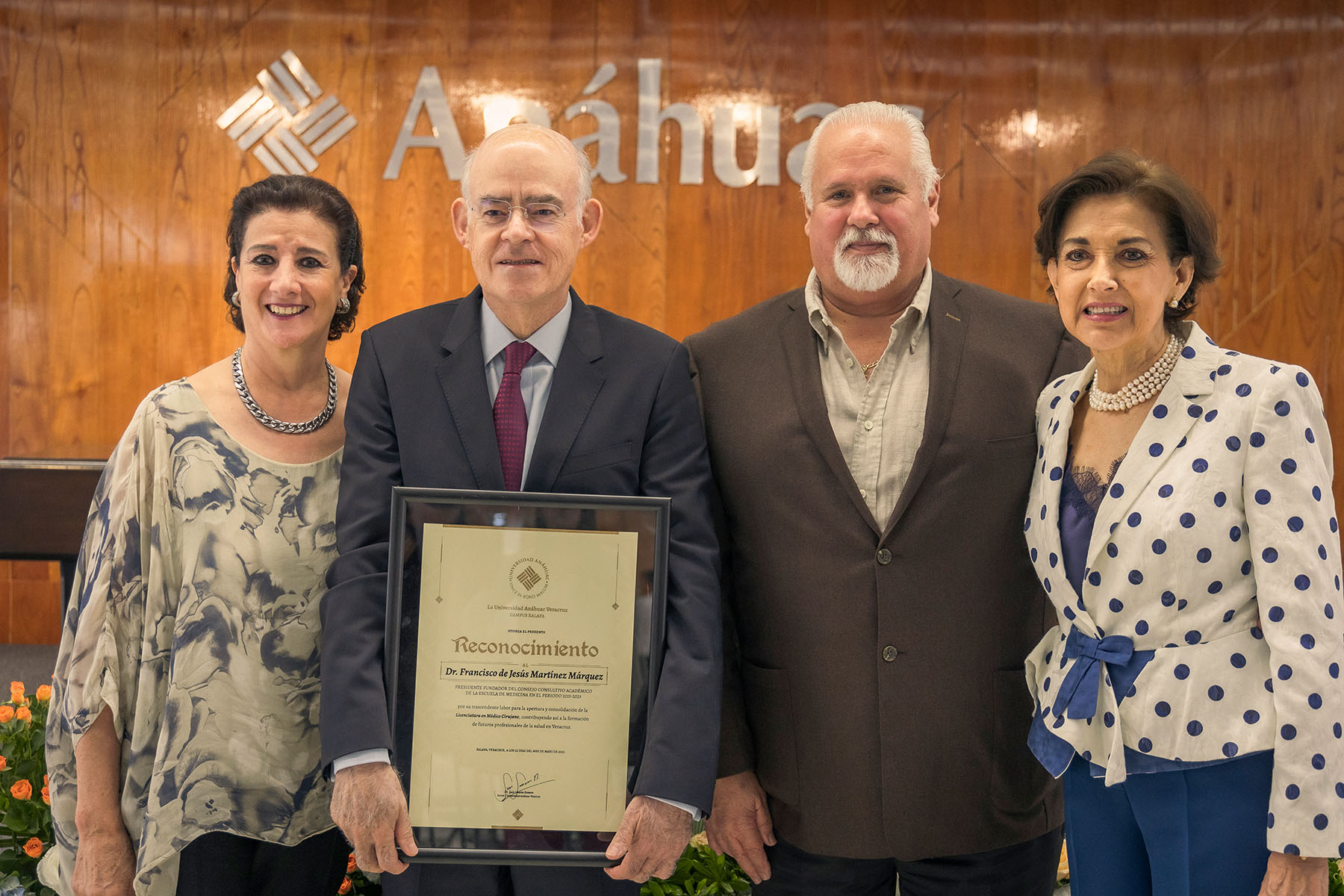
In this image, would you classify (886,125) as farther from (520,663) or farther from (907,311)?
(520,663)

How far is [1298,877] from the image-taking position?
1.41 meters

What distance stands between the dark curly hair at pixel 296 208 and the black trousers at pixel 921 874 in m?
1.40

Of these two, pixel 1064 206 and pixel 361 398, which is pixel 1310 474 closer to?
pixel 1064 206

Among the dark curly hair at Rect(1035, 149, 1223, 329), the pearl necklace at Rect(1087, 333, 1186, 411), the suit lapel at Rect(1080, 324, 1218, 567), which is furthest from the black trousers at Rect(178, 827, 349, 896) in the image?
the dark curly hair at Rect(1035, 149, 1223, 329)

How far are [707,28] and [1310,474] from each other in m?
4.65

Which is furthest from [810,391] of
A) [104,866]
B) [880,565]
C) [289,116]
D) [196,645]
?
[289,116]

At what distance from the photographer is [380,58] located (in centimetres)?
543

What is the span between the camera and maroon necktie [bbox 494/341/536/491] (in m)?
1.74

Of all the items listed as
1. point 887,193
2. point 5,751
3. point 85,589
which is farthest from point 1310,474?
point 5,751

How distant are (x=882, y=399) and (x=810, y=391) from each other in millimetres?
136

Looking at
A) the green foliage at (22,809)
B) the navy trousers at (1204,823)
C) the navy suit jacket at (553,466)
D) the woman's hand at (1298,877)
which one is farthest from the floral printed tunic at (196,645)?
the woman's hand at (1298,877)

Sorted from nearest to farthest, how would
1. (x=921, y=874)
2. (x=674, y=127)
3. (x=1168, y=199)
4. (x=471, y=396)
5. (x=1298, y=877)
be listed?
(x=1298, y=877)
(x=1168, y=199)
(x=471, y=396)
(x=921, y=874)
(x=674, y=127)

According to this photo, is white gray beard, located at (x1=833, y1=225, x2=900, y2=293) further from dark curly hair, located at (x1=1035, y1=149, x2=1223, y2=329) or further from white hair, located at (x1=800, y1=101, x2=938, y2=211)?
dark curly hair, located at (x1=1035, y1=149, x2=1223, y2=329)
